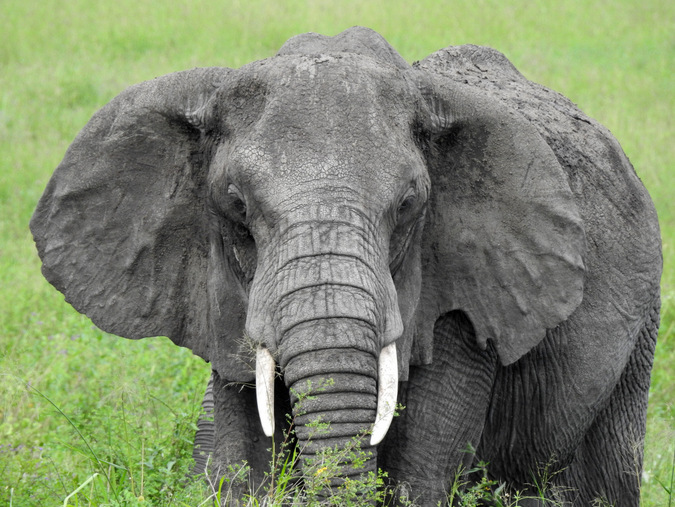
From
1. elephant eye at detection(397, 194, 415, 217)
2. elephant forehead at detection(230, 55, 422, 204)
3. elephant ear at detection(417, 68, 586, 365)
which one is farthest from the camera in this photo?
elephant ear at detection(417, 68, 586, 365)

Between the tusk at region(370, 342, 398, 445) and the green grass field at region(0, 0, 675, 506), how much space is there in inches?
33.9

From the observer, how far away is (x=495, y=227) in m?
3.72

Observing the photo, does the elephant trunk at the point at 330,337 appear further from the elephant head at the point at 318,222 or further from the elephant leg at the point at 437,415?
the elephant leg at the point at 437,415

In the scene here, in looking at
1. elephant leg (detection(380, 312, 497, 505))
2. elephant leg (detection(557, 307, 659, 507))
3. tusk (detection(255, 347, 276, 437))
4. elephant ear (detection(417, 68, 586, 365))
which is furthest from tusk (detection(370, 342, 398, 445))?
elephant leg (detection(557, 307, 659, 507))

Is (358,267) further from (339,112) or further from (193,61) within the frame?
(193,61)

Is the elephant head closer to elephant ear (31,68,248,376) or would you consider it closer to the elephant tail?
elephant ear (31,68,248,376)

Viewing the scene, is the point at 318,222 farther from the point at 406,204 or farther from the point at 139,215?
the point at 139,215

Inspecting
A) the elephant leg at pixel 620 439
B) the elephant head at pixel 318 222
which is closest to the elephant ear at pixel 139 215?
the elephant head at pixel 318 222

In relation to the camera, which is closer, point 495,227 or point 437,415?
point 495,227

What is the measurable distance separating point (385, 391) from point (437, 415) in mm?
798

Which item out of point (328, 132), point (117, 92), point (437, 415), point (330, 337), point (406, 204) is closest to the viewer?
point (330, 337)

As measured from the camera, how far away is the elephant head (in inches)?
120

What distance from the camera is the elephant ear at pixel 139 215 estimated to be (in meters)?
3.66

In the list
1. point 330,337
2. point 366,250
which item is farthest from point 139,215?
point 330,337
